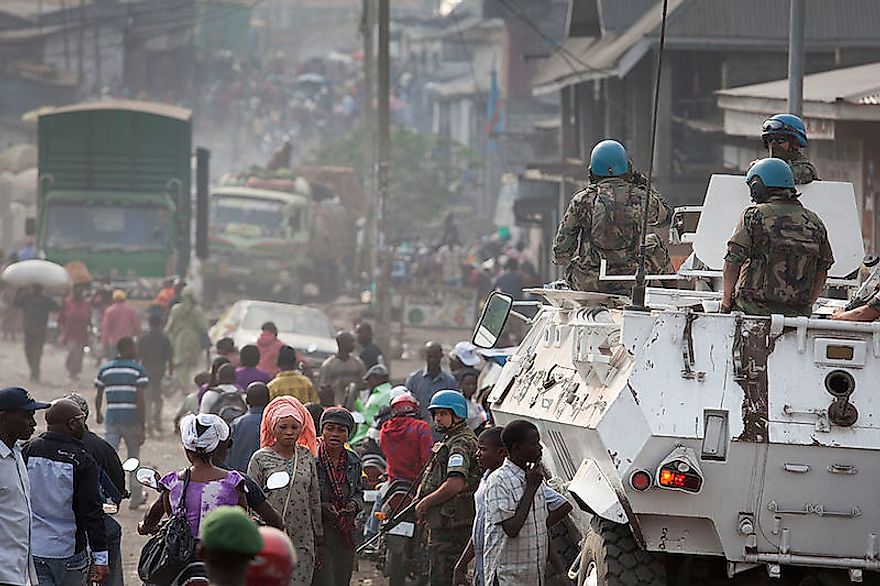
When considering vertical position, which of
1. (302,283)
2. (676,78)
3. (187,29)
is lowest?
(302,283)

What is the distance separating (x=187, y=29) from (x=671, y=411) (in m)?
60.5

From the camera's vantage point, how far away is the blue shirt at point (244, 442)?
11.6 m

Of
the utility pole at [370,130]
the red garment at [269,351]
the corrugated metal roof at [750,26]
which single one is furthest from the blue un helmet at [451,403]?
the utility pole at [370,130]

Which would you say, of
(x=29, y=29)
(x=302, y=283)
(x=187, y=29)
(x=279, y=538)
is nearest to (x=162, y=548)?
(x=279, y=538)

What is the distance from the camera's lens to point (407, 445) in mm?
11578

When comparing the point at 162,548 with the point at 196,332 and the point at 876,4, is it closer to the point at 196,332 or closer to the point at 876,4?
the point at 196,332

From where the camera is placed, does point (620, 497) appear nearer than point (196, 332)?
Yes

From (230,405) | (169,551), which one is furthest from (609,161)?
(230,405)

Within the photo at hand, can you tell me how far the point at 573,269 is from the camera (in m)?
10.7

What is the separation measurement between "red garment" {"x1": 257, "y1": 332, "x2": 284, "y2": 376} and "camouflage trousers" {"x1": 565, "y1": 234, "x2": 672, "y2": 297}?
30.0ft

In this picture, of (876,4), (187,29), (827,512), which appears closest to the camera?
(827,512)

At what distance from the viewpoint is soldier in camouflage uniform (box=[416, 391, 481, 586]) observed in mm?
10195

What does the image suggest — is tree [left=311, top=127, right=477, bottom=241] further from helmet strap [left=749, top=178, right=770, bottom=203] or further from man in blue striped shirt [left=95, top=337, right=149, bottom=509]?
helmet strap [left=749, top=178, right=770, bottom=203]

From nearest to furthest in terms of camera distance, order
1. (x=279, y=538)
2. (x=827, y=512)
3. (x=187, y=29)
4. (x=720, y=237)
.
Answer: (x=279, y=538) < (x=827, y=512) < (x=720, y=237) < (x=187, y=29)
